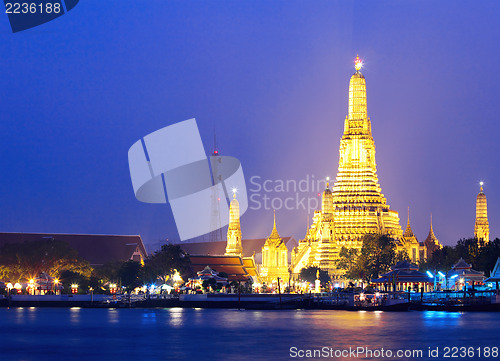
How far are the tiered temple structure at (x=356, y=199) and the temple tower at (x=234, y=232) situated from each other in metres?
15.9

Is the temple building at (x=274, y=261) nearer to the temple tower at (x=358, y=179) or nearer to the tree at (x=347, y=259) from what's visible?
the temple tower at (x=358, y=179)

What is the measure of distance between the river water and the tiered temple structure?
64321mm

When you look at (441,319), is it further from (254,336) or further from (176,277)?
(176,277)

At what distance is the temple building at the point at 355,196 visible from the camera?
6624 inches

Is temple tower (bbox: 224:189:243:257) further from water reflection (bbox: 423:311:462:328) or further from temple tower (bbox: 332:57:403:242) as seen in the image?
water reflection (bbox: 423:311:462:328)

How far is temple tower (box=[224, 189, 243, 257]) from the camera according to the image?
611 feet

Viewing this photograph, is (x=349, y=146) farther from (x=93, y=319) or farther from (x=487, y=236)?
(x=93, y=319)

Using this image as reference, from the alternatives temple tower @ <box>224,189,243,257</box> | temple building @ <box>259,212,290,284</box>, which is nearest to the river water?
temple building @ <box>259,212,290,284</box>

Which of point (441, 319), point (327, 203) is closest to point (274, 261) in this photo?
point (327, 203)

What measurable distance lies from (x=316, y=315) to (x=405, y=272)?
57.9ft

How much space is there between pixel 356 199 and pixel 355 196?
605 millimetres

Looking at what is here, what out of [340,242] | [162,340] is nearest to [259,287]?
[340,242]

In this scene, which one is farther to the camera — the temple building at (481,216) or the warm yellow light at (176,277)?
the temple building at (481,216)

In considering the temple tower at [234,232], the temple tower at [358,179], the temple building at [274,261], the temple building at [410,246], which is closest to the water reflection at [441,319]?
the temple building at [410,246]
